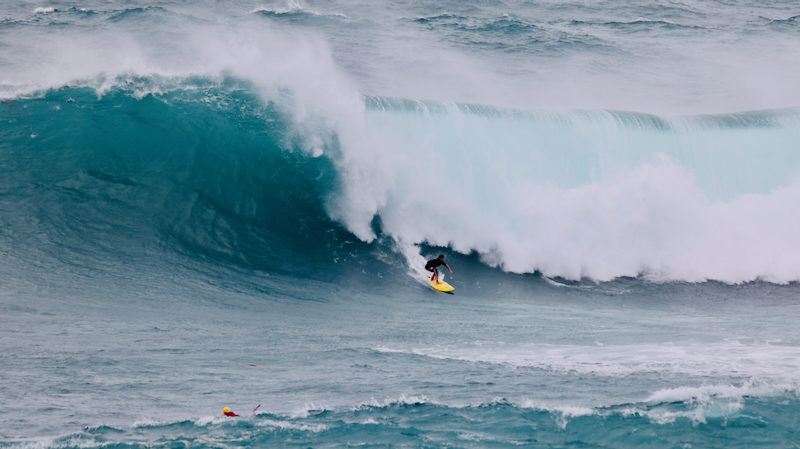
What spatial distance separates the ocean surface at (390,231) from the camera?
279 inches

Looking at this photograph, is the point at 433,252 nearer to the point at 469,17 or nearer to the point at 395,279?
the point at 395,279

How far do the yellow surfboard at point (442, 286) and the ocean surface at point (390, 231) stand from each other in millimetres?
233

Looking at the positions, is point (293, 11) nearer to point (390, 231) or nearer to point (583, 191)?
point (390, 231)

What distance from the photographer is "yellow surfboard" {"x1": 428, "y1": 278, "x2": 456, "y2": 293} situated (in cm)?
1286

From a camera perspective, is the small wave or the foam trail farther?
the small wave

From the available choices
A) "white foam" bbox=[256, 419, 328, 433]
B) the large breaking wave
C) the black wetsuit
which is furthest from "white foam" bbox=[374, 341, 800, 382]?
the large breaking wave

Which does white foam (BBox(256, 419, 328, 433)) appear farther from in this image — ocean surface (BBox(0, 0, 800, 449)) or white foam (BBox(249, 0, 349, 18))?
white foam (BBox(249, 0, 349, 18))

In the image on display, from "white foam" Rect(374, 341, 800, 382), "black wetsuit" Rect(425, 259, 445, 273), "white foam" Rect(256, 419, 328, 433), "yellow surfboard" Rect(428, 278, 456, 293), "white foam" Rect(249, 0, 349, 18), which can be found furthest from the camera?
"white foam" Rect(249, 0, 349, 18)

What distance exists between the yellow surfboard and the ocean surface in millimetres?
233

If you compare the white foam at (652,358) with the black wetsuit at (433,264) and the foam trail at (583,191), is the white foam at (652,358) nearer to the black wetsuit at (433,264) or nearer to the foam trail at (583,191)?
the black wetsuit at (433,264)

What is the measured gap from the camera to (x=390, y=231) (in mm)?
14586

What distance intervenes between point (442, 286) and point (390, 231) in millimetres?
2221

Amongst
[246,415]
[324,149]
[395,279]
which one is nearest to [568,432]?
[246,415]

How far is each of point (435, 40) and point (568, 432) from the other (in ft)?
61.2
